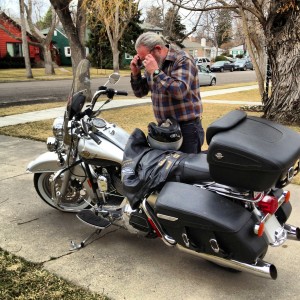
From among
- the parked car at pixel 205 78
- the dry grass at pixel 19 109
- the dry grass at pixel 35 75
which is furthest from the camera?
the dry grass at pixel 35 75

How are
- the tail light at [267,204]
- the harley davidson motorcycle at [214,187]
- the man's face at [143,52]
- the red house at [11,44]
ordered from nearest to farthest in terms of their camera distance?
the harley davidson motorcycle at [214,187], the tail light at [267,204], the man's face at [143,52], the red house at [11,44]

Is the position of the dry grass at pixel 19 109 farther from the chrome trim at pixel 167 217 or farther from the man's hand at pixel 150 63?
the chrome trim at pixel 167 217

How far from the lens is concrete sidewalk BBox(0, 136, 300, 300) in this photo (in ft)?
9.69

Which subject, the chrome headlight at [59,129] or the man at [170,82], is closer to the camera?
the man at [170,82]

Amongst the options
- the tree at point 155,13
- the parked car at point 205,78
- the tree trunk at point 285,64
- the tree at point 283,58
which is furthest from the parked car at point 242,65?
the tree trunk at point 285,64

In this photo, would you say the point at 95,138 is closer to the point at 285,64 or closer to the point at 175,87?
the point at 175,87

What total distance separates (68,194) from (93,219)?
65cm

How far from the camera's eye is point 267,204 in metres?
2.63

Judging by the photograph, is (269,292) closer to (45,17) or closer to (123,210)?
(123,210)

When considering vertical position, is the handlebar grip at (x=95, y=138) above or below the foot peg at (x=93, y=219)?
above

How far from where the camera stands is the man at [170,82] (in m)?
3.28

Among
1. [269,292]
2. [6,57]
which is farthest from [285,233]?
[6,57]

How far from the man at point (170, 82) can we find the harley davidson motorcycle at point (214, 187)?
36cm

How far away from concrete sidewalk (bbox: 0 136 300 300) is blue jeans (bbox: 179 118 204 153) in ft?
2.94
